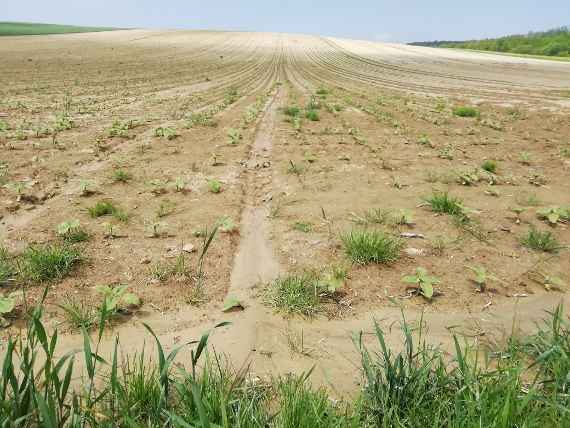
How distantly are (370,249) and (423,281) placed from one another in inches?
24.6

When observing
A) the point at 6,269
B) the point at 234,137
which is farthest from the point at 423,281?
the point at 234,137

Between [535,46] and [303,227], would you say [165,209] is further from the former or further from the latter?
[535,46]

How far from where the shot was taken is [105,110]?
10.9m

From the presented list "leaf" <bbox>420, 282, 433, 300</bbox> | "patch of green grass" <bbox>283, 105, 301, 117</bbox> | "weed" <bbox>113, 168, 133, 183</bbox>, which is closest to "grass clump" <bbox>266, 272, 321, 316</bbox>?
"leaf" <bbox>420, 282, 433, 300</bbox>

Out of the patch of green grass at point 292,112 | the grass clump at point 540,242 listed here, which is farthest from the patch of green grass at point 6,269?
the patch of green grass at point 292,112

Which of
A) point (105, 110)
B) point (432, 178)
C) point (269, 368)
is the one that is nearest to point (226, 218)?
point (269, 368)

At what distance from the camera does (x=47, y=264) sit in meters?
3.12

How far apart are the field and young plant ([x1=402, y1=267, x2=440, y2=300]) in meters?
0.02

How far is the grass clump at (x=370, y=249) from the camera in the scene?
347 centimetres

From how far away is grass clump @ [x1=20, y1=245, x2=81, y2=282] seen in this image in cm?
305

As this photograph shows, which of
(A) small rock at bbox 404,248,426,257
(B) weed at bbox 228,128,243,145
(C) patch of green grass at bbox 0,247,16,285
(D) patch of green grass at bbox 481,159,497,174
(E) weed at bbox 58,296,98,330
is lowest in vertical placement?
(E) weed at bbox 58,296,98,330

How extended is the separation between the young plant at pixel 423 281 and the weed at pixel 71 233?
329cm

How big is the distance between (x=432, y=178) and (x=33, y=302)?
5.46 meters

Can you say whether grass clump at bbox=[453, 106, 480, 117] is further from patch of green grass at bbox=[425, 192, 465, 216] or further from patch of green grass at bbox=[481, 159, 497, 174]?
patch of green grass at bbox=[425, 192, 465, 216]
